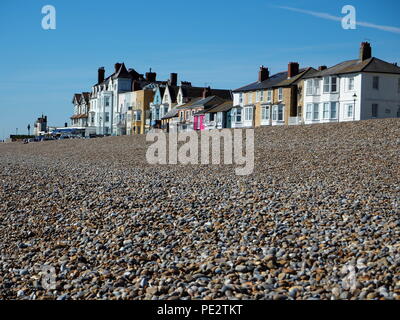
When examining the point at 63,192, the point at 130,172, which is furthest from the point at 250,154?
the point at 63,192

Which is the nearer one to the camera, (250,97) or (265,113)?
(265,113)

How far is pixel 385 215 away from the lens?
1043 cm

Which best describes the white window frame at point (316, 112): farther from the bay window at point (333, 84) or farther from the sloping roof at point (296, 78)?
the sloping roof at point (296, 78)

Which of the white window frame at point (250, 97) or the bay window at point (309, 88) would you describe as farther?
the white window frame at point (250, 97)

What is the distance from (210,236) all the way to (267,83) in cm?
4356

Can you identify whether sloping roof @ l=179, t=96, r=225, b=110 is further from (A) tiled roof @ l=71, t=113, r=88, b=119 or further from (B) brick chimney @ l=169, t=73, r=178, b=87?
(A) tiled roof @ l=71, t=113, r=88, b=119

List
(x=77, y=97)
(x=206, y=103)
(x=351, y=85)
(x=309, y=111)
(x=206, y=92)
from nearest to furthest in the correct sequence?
(x=351, y=85) < (x=309, y=111) < (x=206, y=103) < (x=206, y=92) < (x=77, y=97)

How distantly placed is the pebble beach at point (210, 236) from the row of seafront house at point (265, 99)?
23.3 meters

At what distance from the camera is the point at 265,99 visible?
5100 cm

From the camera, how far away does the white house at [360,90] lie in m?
40.9

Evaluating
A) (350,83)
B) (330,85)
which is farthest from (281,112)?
(350,83)

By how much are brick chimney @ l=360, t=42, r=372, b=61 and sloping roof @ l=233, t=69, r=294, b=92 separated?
9.20m

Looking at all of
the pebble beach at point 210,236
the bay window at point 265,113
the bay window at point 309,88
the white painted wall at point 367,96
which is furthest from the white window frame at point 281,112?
the pebble beach at point 210,236

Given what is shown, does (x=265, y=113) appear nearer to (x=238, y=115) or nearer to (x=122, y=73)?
(x=238, y=115)
